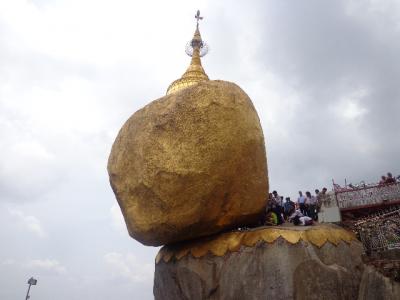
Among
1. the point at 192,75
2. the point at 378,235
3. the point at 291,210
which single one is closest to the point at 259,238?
the point at 378,235

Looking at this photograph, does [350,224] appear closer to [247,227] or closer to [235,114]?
[247,227]

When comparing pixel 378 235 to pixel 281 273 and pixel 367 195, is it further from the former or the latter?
pixel 367 195

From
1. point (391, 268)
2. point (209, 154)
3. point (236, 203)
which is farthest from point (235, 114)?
point (391, 268)

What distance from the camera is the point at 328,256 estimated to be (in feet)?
22.2

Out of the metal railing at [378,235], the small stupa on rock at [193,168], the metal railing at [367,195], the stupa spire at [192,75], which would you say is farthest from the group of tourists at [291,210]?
the stupa spire at [192,75]

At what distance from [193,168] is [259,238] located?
1908 millimetres

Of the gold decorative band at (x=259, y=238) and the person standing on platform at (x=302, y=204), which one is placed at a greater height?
the person standing on platform at (x=302, y=204)

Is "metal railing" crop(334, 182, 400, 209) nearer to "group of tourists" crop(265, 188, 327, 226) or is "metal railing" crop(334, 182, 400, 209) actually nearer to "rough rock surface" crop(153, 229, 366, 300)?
"group of tourists" crop(265, 188, 327, 226)

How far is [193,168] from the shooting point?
7434 millimetres

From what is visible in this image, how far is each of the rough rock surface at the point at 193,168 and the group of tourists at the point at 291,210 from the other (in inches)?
43.3

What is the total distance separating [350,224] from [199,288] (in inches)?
140

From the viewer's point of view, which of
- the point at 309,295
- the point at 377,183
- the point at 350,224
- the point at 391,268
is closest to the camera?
the point at 391,268

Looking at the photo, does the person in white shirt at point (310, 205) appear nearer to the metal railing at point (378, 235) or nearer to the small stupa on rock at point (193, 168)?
the small stupa on rock at point (193, 168)

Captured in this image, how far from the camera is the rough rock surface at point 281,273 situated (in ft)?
21.1
